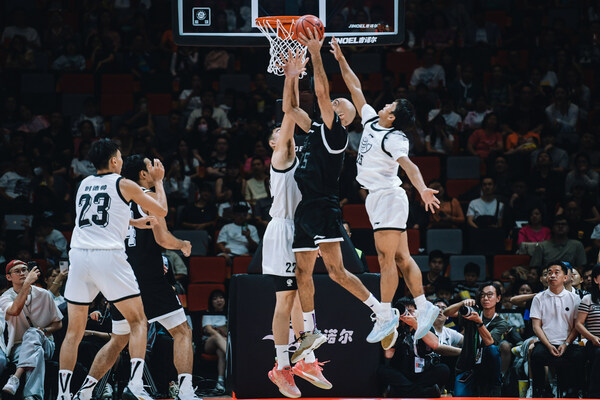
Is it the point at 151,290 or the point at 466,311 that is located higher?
the point at 151,290

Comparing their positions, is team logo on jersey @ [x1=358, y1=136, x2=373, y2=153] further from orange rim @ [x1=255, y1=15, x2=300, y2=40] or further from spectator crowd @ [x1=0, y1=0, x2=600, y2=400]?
orange rim @ [x1=255, y1=15, x2=300, y2=40]

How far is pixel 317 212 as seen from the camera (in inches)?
311

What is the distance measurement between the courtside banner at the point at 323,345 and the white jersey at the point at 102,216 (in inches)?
70.4

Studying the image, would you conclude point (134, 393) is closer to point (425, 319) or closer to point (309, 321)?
point (309, 321)

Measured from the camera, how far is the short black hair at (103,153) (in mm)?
7734

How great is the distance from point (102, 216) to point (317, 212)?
6.11 ft

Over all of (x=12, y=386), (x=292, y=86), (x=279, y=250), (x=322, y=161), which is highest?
(x=292, y=86)

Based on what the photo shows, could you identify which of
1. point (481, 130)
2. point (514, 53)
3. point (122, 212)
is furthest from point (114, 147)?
point (514, 53)

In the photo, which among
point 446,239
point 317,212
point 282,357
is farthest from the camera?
point 446,239

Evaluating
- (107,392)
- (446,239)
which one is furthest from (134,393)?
(446,239)

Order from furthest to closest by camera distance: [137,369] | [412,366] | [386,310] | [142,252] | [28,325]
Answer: [28,325]
[412,366]
[142,252]
[386,310]
[137,369]

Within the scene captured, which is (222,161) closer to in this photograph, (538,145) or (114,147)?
(538,145)

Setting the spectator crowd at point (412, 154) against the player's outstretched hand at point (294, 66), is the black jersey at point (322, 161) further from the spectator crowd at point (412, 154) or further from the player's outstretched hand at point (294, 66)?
the spectator crowd at point (412, 154)

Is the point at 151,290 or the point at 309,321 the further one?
the point at 151,290
